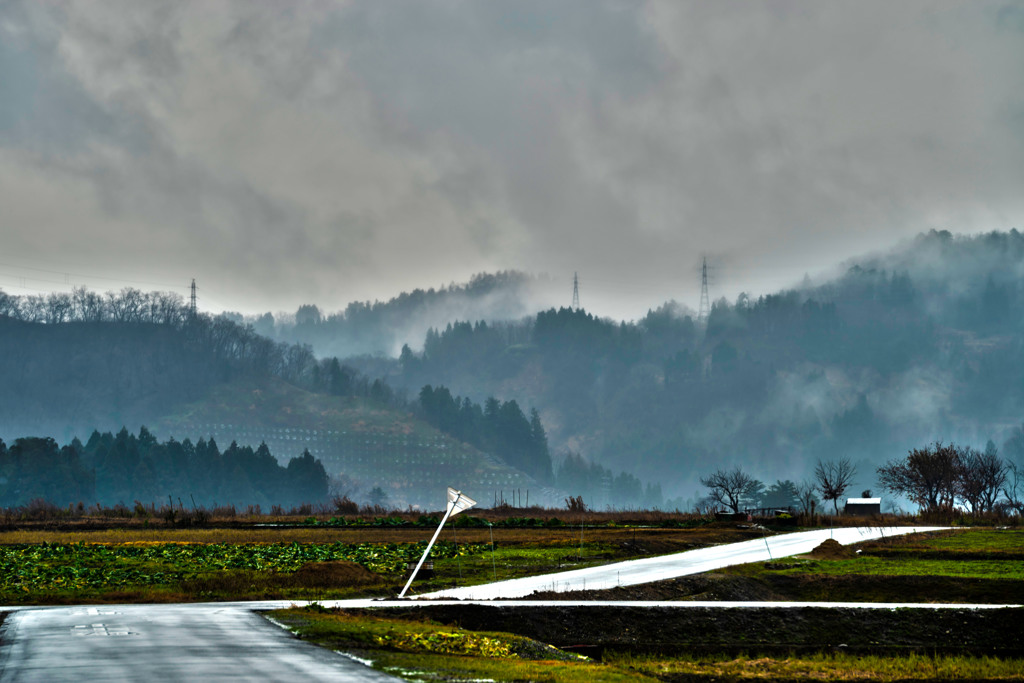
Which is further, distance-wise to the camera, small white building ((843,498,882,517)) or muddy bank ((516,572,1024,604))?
small white building ((843,498,882,517))

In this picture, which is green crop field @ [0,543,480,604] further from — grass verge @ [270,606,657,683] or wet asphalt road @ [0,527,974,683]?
grass verge @ [270,606,657,683]

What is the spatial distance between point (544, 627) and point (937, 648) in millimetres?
14065

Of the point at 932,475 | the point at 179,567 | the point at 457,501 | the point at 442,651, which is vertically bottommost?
the point at 442,651

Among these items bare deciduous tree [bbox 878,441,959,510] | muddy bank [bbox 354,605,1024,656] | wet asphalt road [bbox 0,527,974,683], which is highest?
bare deciduous tree [bbox 878,441,959,510]

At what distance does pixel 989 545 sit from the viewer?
75.2 m

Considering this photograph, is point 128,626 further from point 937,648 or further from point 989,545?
point 989,545

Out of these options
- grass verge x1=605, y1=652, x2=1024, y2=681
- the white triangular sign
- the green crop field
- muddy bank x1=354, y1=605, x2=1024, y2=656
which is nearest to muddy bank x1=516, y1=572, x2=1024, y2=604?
muddy bank x1=354, y1=605, x2=1024, y2=656

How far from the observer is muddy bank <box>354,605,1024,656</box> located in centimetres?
3647

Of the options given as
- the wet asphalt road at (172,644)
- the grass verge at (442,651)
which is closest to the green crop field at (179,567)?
the wet asphalt road at (172,644)

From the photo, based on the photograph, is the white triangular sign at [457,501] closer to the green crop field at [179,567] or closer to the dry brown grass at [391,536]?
the green crop field at [179,567]

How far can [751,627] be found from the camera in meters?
39.1

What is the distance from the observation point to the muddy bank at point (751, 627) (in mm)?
36469

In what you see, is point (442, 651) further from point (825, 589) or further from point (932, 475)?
point (932, 475)

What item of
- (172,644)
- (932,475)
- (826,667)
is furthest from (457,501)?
(932,475)
